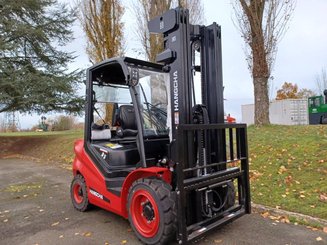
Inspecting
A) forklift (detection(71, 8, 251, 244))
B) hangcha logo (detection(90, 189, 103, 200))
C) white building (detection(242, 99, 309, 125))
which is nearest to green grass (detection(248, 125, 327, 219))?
forklift (detection(71, 8, 251, 244))

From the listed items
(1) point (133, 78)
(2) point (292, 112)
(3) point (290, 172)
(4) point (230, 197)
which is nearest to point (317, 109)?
(2) point (292, 112)

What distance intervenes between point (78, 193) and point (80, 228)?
107cm

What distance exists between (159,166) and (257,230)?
5.33 ft

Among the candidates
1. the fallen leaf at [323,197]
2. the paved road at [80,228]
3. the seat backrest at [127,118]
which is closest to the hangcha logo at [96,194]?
the paved road at [80,228]

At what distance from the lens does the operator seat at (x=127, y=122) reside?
4645 millimetres

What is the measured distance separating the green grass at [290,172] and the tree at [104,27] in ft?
30.9

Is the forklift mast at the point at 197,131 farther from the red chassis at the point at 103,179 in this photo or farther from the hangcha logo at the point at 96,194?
the hangcha logo at the point at 96,194

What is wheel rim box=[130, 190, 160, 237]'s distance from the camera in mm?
3615

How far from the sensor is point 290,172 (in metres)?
6.44

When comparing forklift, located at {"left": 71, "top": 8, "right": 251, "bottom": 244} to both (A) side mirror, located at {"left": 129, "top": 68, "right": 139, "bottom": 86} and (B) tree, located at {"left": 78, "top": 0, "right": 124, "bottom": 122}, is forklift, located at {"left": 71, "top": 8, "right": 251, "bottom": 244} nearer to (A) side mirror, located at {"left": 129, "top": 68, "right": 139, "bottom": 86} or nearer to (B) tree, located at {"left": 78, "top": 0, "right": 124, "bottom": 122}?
(A) side mirror, located at {"left": 129, "top": 68, "right": 139, "bottom": 86}

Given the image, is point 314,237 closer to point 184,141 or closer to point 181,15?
point 184,141

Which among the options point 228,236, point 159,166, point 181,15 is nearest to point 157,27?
point 181,15

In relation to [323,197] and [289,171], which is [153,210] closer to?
[323,197]

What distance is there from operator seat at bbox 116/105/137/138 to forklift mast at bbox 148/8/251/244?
2.88 feet
